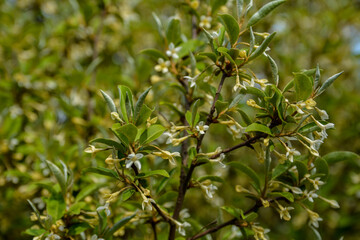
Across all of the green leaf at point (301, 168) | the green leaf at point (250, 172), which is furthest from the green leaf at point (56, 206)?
the green leaf at point (301, 168)

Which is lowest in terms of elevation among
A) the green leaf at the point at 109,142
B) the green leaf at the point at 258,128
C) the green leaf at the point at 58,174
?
the green leaf at the point at 58,174

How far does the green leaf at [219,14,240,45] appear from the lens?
1345mm

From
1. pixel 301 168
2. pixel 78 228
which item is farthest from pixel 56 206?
pixel 301 168

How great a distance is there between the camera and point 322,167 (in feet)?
4.98

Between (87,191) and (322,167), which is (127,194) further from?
(322,167)

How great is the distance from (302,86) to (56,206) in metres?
1.14

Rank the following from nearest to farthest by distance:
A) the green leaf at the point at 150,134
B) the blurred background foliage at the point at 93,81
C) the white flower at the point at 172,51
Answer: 1. the green leaf at the point at 150,134
2. the white flower at the point at 172,51
3. the blurred background foliage at the point at 93,81

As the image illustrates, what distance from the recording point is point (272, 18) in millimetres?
3785

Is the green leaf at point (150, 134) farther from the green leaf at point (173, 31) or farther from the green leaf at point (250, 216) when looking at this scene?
the green leaf at point (173, 31)

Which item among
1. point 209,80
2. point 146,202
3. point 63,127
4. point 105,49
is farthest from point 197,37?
point 105,49

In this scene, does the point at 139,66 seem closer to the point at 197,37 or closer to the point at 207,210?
the point at 197,37

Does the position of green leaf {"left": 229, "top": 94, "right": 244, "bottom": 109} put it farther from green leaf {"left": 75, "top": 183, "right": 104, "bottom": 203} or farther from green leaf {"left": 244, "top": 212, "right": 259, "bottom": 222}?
green leaf {"left": 75, "top": 183, "right": 104, "bottom": 203}

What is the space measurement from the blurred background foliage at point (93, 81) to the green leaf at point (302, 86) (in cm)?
85

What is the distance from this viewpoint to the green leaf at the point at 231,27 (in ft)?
4.41
